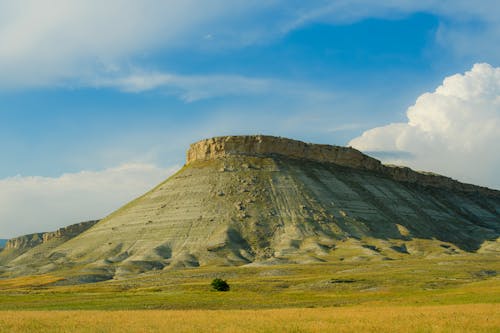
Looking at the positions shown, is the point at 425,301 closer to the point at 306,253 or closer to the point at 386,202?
the point at 306,253

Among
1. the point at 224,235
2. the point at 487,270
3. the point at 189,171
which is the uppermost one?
the point at 189,171

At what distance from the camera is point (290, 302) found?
5312cm

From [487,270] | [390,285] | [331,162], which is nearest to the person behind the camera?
[390,285]

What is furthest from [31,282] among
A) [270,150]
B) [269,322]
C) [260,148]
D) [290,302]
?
[269,322]

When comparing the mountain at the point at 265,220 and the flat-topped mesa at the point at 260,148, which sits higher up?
the flat-topped mesa at the point at 260,148

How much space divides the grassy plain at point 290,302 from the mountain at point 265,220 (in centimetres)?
1325

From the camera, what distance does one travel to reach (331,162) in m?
169

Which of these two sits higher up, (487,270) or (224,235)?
(224,235)

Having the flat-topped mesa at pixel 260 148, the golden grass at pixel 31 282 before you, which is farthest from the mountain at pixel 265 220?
the golden grass at pixel 31 282

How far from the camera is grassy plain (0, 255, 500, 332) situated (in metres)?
30.8

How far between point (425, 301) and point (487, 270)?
54105 millimetres

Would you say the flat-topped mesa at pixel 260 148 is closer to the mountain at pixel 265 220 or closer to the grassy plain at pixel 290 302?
the mountain at pixel 265 220

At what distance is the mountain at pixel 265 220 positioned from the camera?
122 m

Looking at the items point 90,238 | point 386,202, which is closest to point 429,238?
point 386,202
